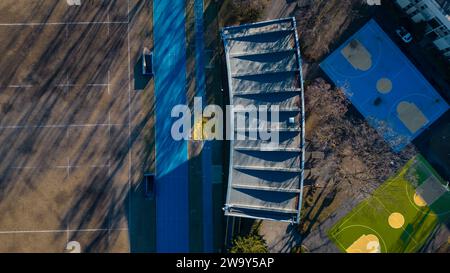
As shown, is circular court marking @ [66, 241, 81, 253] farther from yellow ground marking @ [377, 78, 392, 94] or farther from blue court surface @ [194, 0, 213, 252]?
yellow ground marking @ [377, 78, 392, 94]

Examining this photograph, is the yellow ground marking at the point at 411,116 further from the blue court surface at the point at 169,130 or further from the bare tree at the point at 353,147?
the blue court surface at the point at 169,130

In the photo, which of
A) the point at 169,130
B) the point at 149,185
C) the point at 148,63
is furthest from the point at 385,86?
the point at 149,185

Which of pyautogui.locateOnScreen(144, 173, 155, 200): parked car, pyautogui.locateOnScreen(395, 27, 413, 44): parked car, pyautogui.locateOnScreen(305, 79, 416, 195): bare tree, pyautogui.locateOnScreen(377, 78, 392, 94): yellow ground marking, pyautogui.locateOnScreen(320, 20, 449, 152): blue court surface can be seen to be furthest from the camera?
pyautogui.locateOnScreen(377, 78, 392, 94): yellow ground marking

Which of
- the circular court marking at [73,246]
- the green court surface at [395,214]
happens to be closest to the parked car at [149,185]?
the circular court marking at [73,246]

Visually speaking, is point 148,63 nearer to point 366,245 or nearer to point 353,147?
point 353,147

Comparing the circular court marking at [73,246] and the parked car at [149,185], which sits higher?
the parked car at [149,185]

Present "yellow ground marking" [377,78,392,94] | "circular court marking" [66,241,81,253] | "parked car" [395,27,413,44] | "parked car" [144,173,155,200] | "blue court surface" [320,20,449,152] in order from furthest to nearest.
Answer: "yellow ground marking" [377,78,392,94]
"blue court surface" [320,20,449,152]
"parked car" [395,27,413,44]
"circular court marking" [66,241,81,253]
"parked car" [144,173,155,200]

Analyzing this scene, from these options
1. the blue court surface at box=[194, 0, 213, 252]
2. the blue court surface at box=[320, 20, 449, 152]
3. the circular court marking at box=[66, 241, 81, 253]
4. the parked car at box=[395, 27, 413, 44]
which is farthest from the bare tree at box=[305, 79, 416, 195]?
the circular court marking at box=[66, 241, 81, 253]
